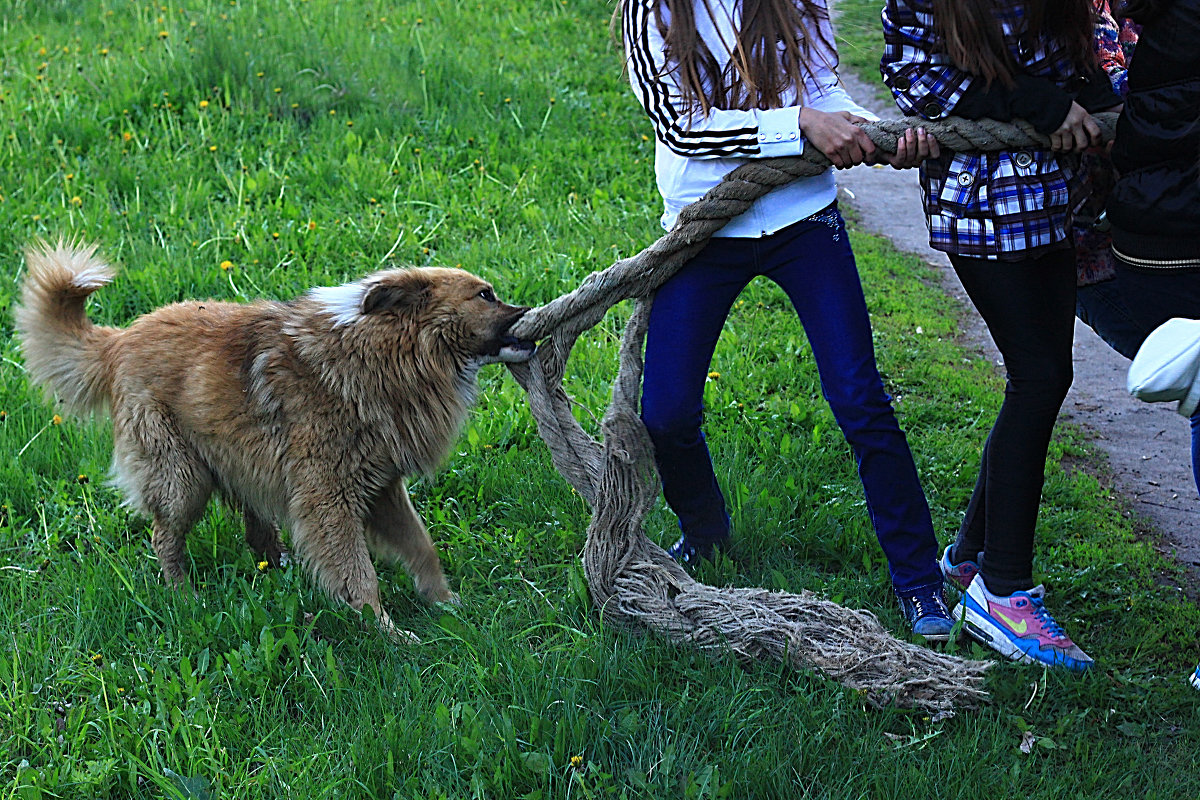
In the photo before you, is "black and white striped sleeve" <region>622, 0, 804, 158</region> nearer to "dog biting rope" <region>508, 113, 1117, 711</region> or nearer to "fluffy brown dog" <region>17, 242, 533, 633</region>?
"dog biting rope" <region>508, 113, 1117, 711</region>

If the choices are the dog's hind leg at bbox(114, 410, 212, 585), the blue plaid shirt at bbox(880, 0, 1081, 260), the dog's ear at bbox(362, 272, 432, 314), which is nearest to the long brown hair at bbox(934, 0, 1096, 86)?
the blue plaid shirt at bbox(880, 0, 1081, 260)

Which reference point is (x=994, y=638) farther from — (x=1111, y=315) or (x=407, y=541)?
(x=407, y=541)

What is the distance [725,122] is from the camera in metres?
2.96

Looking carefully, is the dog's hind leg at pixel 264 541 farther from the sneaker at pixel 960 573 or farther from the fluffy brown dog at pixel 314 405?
the sneaker at pixel 960 573

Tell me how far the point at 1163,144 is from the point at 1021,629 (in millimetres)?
1443

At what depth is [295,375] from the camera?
12.1ft

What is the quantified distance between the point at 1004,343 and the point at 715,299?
820 mm

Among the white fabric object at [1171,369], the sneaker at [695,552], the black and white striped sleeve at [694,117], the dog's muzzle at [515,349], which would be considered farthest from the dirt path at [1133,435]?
the dog's muzzle at [515,349]

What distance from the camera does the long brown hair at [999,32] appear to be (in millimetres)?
2711

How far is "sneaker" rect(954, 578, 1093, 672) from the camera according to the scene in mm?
3205

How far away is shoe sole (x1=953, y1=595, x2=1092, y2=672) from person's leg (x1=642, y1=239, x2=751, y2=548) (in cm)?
98

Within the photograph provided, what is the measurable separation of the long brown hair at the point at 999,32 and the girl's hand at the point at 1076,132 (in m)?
0.17

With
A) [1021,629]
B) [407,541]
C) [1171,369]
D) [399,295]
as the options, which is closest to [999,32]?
[1171,369]

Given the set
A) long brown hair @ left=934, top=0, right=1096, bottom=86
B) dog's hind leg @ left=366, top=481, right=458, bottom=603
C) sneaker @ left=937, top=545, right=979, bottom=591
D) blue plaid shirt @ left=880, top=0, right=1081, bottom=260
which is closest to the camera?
long brown hair @ left=934, top=0, right=1096, bottom=86
